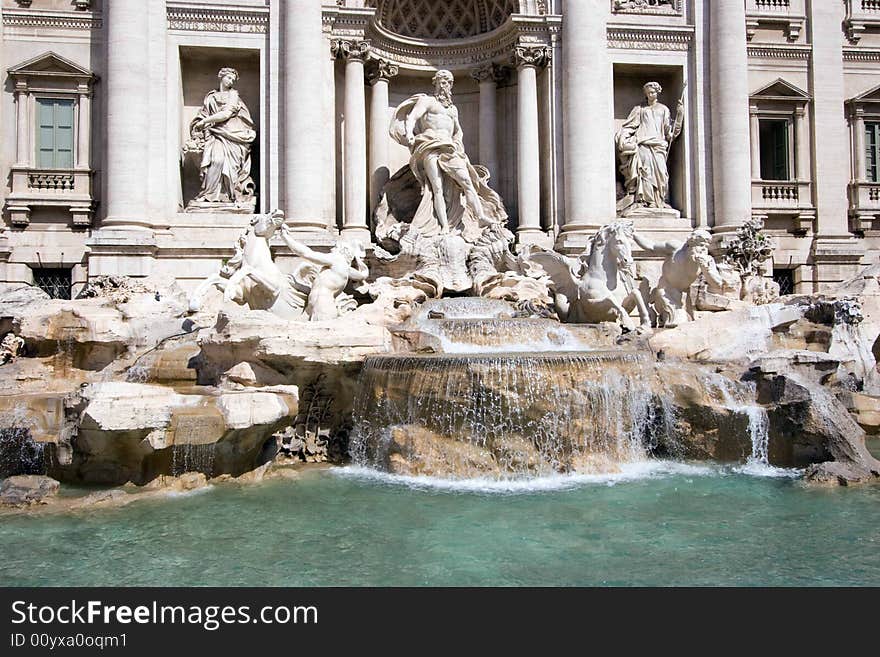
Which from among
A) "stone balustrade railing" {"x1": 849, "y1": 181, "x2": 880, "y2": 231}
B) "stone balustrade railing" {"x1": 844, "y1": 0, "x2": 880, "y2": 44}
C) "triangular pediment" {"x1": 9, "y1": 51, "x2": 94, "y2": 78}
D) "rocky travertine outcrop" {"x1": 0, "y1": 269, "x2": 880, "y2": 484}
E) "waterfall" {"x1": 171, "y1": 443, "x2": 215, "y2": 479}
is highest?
"stone balustrade railing" {"x1": 844, "y1": 0, "x2": 880, "y2": 44}

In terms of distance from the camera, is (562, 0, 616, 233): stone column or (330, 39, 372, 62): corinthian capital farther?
(562, 0, 616, 233): stone column

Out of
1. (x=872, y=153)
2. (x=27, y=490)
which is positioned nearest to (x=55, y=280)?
(x=27, y=490)

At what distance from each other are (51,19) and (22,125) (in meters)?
2.23

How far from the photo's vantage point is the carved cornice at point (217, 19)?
46.4 ft

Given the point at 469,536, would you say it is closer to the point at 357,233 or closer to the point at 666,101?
the point at 357,233

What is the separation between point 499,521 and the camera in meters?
6.20

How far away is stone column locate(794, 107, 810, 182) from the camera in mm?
16469

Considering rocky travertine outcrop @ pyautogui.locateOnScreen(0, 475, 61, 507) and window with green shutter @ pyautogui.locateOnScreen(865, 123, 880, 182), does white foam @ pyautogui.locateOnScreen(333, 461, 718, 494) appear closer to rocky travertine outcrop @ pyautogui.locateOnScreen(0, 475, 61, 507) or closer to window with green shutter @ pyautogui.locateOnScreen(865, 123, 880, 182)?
rocky travertine outcrop @ pyautogui.locateOnScreen(0, 475, 61, 507)

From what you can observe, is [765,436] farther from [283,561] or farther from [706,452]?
[283,561]

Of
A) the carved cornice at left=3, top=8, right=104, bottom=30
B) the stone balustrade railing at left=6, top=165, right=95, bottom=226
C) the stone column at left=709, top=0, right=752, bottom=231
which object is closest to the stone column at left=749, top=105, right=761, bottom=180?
the stone column at left=709, top=0, right=752, bottom=231

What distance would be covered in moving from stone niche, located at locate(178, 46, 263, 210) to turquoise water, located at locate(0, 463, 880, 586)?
9033 millimetres

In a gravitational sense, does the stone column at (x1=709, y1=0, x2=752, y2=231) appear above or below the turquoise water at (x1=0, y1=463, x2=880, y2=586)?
above

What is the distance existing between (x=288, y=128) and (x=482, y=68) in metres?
4.85
